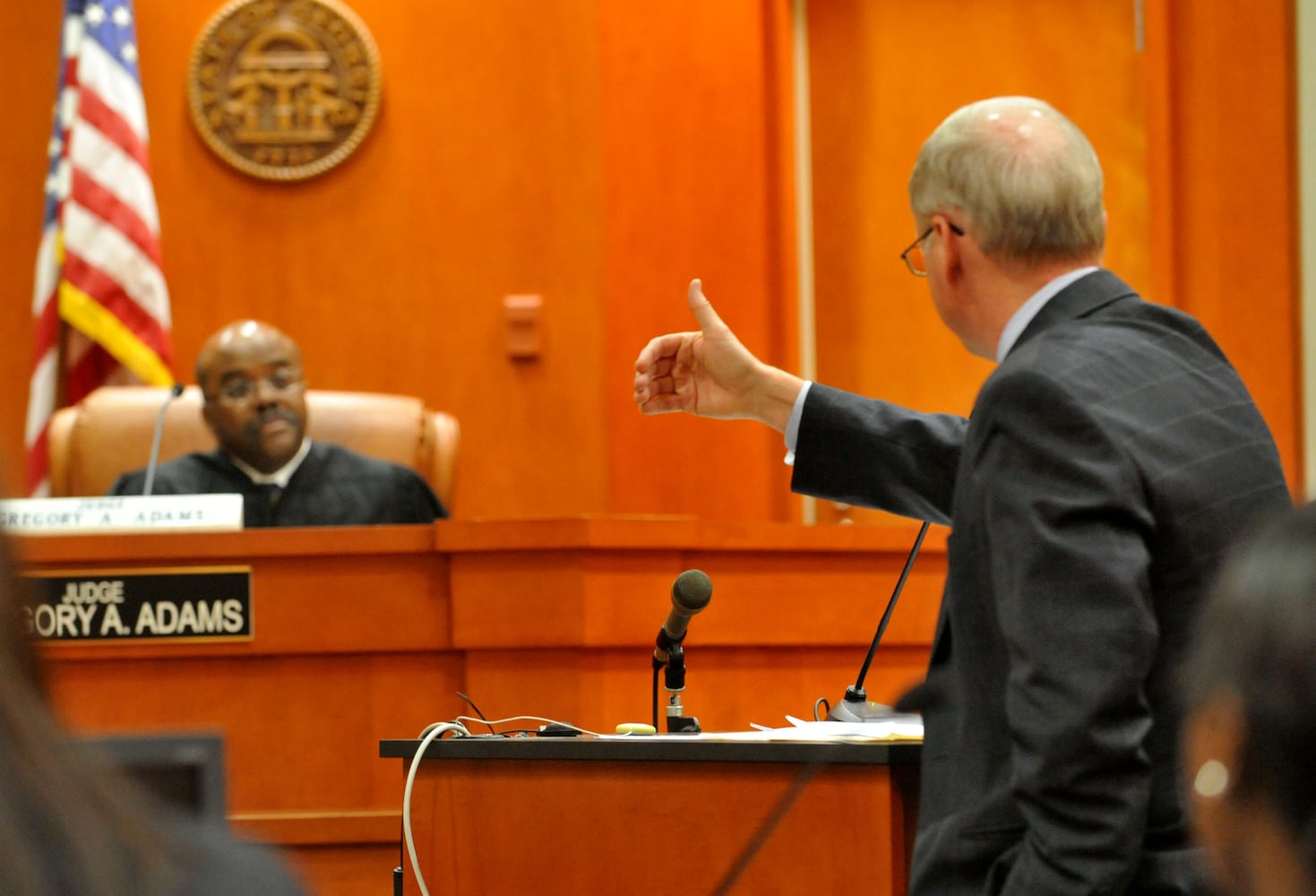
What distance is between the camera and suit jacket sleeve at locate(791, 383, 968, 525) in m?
2.41

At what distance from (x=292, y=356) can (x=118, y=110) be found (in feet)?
4.85

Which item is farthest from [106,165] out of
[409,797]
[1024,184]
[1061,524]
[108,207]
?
[1061,524]

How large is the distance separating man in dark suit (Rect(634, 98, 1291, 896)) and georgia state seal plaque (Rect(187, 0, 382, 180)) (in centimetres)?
455

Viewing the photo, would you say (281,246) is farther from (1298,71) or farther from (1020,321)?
(1020,321)

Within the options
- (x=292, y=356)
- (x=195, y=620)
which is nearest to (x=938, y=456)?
(x=195, y=620)

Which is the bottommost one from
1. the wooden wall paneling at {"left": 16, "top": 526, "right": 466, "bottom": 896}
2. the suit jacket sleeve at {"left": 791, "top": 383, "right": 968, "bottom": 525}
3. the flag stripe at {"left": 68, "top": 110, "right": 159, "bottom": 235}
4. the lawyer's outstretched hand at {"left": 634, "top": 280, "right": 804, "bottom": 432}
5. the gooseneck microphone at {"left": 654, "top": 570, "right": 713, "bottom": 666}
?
the wooden wall paneling at {"left": 16, "top": 526, "right": 466, "bottom": 896}

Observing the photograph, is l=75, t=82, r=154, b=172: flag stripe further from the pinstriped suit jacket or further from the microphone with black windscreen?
the pinstriped suit jacket

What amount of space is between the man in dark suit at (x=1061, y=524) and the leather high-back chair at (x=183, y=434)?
337 cm

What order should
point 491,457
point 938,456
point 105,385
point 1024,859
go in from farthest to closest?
point 491,457
point 105,385
point 938,456
point 1024,859

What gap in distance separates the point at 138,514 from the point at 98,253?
2.41 metres

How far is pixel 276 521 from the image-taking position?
16.5 ft

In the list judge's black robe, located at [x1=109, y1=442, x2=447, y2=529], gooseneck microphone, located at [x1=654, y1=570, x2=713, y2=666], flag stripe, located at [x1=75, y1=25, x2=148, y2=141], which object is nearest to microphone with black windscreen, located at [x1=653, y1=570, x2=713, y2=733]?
gooseneck microphone, located at [x1=654, y1=570, x2=713, y2=666]

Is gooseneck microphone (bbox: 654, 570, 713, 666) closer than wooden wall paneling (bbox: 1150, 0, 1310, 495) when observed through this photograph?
Yes

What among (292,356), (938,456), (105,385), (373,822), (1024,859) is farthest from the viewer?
(105,385)
